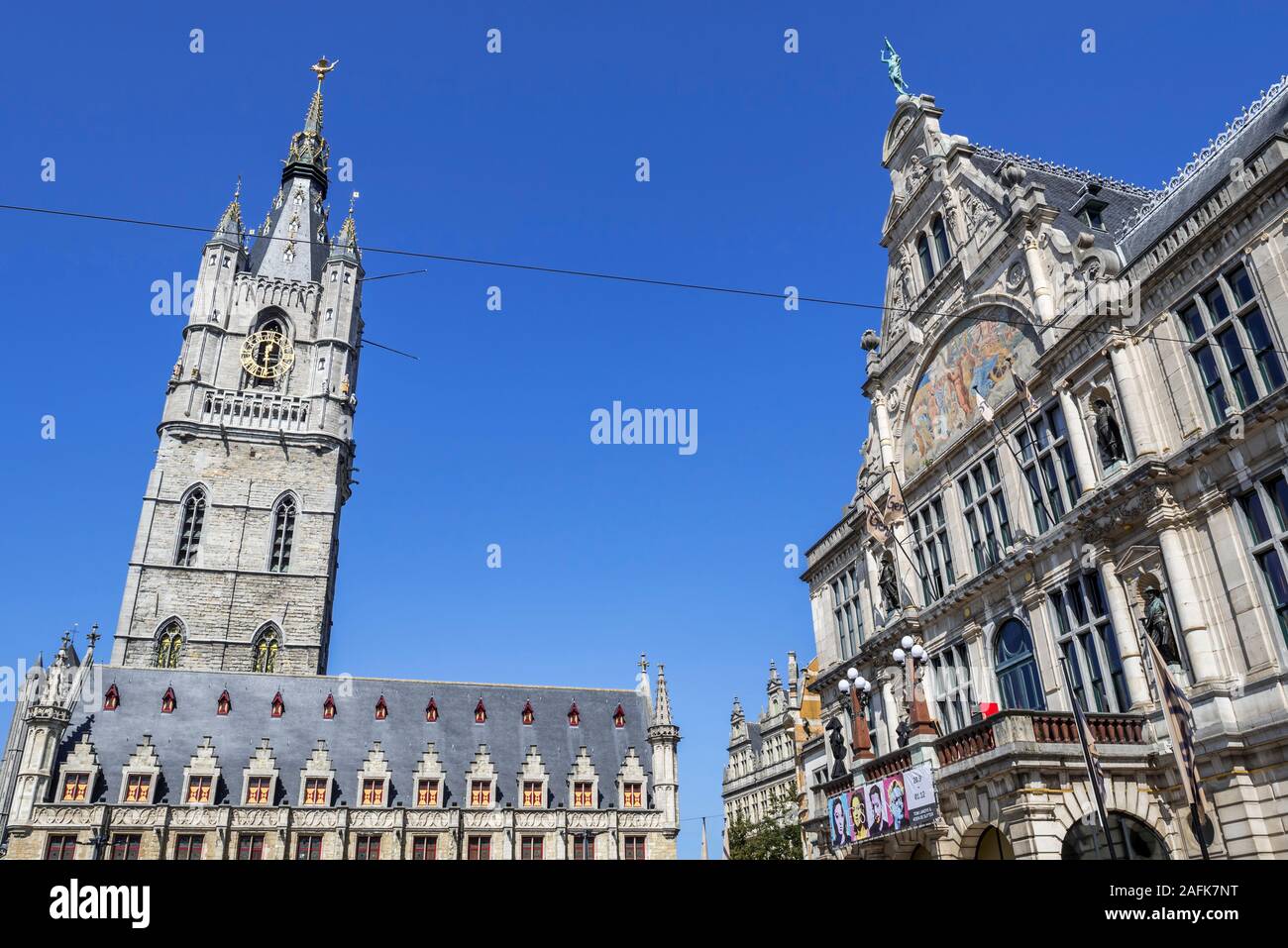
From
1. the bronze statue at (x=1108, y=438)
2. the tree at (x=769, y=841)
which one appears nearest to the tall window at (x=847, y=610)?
the bronze statue at (x=1108, y=438)

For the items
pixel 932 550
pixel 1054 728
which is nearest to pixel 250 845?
pixel 932 550

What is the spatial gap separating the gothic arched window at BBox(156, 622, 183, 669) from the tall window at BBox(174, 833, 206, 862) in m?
17.7

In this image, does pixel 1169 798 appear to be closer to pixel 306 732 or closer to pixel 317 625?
pixel 306 732

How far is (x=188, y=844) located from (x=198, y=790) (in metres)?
2.35

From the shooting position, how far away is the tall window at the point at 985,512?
2384 centimetres

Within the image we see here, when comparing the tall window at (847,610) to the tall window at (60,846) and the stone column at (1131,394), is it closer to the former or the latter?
the stone column at (1131,394)

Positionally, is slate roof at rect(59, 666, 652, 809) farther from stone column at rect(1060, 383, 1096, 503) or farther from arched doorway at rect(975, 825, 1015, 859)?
stone column at rect(1060, 383, 1096, 503)

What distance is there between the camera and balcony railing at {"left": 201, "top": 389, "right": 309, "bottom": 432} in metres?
64.9

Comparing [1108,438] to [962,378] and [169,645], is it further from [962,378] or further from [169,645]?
[169,645]

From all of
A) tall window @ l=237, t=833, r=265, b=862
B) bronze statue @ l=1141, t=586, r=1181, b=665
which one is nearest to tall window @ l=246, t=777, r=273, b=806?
tall window @ l=237, t=833, r=265, b=862

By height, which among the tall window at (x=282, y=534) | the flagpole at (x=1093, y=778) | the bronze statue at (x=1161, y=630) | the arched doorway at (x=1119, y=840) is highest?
the tall window at (x=282, y=534)

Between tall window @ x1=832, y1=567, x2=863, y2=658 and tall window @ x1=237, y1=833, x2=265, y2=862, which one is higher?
tall window @ x1=832, y1=567, x2=863, y2=658

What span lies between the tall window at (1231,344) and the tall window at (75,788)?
4545 centimetres

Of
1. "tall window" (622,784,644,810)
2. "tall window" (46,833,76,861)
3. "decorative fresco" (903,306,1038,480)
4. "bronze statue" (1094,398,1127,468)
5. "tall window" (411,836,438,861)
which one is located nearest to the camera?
"bronze statue" (1094,398,1127,468)
